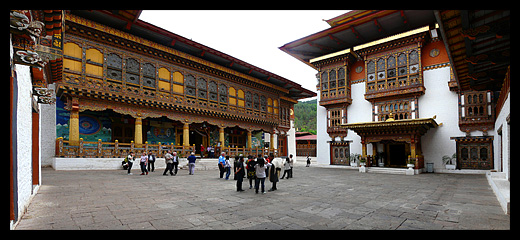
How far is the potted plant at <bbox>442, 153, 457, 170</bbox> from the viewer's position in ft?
55.6

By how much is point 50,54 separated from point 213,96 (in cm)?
1670

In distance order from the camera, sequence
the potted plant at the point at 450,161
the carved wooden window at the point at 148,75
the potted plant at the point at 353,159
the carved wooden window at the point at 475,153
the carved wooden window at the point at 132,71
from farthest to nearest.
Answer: the potted plant at the point at 353,159 → the carved wooden window at the point at 148,75 → the carved wooden window at the point at 132,71 → the potted plant at the point at 450,161 → the carved wooden window at the point at 475,153

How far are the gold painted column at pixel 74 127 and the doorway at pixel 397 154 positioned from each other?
20979mm

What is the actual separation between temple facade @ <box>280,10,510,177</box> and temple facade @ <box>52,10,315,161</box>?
610cm

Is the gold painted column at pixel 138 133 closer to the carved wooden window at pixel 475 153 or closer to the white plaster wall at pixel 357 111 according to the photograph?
the white plaster wall at pixel 357 111

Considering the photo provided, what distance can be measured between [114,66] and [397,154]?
68.2 feet

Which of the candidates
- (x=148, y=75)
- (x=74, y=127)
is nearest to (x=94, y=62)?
(x=148, y=75)

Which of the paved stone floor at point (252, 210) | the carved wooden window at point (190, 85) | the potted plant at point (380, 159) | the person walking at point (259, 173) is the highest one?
the carved wooden window at point (190, 85)

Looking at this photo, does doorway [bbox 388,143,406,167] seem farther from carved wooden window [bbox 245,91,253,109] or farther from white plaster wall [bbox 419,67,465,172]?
carved wooden window [bbox 245,91,253,109]

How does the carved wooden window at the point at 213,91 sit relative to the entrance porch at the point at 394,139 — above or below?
above

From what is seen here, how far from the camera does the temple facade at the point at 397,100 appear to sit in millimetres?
16406

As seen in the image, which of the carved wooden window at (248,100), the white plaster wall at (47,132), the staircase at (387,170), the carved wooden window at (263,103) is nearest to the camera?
the white plaster wall at (47,132)

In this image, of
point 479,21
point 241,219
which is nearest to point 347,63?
point 479,21

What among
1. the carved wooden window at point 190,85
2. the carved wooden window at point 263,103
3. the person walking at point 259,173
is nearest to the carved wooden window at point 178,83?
the carved wooden window at point 190,85
